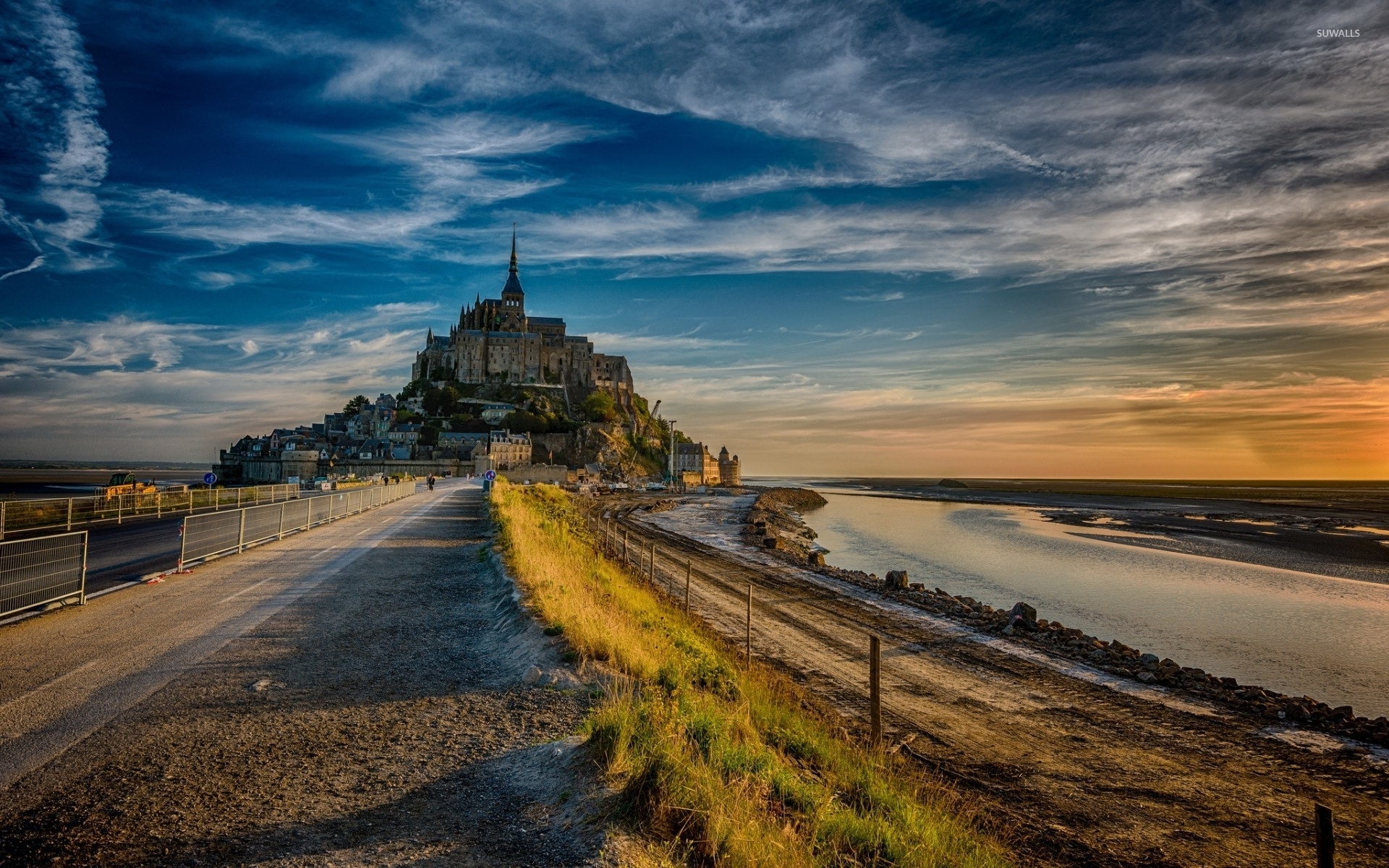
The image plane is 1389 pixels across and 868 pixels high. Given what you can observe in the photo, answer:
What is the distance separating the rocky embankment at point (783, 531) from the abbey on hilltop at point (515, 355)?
7088 centimetres

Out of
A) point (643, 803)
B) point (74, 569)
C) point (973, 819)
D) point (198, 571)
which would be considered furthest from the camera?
point (198, 571)

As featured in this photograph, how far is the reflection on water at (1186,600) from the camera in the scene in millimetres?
15250

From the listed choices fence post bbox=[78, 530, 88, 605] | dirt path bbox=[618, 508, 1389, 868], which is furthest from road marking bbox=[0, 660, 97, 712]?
dirt path bbox=[618, 508, 1389, 868]

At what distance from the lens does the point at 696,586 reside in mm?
22188

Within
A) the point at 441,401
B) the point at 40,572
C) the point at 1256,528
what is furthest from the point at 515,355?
the point at 40,572

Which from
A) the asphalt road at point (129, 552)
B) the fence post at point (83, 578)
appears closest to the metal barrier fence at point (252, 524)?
the asphalt road at point (129, 552)

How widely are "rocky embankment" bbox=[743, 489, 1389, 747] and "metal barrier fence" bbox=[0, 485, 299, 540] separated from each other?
22536 mm

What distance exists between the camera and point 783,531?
4791cm

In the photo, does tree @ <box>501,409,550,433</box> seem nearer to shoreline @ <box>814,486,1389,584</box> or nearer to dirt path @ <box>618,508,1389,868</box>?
shoreline @ <box>814,486,1389,584</box>

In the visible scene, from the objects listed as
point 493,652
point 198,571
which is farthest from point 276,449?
point 493,652

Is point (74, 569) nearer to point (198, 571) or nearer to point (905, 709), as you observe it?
point (198, 571)

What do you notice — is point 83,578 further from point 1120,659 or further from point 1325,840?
point 1120,659

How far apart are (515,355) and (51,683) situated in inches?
5506

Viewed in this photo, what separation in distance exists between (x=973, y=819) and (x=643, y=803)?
429cm
